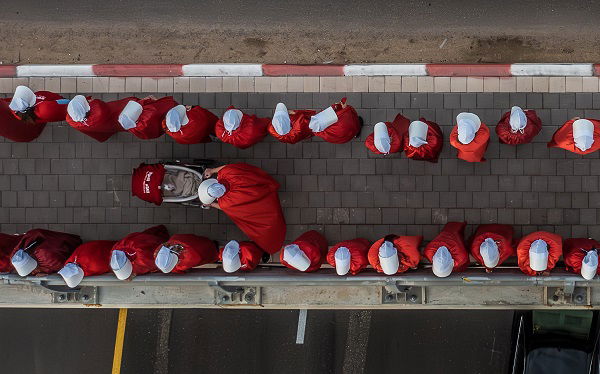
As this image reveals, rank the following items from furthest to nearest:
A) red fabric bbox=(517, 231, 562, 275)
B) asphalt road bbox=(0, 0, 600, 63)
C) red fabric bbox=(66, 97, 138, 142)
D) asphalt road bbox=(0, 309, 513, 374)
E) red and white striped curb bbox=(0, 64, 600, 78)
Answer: asphalt road bbox=(0, 309, 513, 374), asphalt road bbox=(0, 0, 600, 63), red and white striped curb bbox=(0, 64, 600, 78), red fabric bbox=(66, 97, 138, 142), red fabric bbox=(517, 231, 562, 275)

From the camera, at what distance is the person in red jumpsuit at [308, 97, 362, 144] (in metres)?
6.58

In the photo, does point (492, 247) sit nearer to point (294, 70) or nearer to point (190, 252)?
point (190, 252)

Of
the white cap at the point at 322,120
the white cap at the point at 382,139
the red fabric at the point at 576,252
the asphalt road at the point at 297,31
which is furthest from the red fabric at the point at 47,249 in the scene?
the red fabric at the point at 576,252

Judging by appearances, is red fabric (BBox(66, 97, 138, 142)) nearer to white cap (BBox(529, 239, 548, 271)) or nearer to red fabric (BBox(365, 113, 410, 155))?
red fabric (BBox(365, 113, 410, 155))

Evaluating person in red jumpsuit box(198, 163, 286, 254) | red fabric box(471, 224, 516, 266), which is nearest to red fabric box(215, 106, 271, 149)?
person in red jumpsuit box(198, 163, 286, 254)

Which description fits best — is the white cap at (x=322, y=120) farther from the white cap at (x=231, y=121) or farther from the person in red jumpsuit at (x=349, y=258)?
the person in red jumpsuit at (x=349, y=258)

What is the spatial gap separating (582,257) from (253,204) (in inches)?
155

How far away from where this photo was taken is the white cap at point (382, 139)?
648 cm

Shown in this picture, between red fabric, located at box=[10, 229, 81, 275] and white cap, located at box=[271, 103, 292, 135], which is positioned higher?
white cap, located at box=[271, 103, 292, 135]

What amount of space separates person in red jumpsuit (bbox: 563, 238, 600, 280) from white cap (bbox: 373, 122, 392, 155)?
252 centimetres

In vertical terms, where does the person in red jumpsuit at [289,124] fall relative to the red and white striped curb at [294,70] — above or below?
below

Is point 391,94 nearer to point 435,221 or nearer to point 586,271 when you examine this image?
point 435,221

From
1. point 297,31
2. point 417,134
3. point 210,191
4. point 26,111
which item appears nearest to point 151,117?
point 210,191

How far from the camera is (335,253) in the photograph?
21.5 ft
